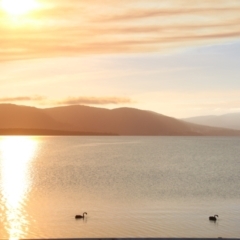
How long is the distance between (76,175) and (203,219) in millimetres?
47130

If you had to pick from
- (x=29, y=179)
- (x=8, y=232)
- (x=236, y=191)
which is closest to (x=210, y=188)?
(x=236, y=191)

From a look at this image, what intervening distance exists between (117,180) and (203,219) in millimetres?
36260

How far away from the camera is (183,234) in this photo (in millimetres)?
36844

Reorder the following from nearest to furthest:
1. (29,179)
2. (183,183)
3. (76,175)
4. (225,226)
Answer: (225,226)
(183,183)
(29,179)
(76,175)

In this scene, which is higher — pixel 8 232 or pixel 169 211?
pixel 169 211

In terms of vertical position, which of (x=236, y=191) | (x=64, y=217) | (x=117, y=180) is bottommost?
(x=64, y=217)

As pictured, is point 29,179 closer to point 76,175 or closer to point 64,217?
point 76,175

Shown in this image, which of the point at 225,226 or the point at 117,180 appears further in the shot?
the point at 117,180

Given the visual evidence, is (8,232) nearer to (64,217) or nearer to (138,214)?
(64,217)

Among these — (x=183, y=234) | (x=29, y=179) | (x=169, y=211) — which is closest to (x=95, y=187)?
(x=29, y=179)

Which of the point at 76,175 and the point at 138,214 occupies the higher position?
the point at 76,175

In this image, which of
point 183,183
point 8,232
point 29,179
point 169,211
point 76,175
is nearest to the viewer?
point 8,232

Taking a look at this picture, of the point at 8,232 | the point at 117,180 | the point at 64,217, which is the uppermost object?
the point at 117,180

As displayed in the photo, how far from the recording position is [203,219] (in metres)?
43.0
